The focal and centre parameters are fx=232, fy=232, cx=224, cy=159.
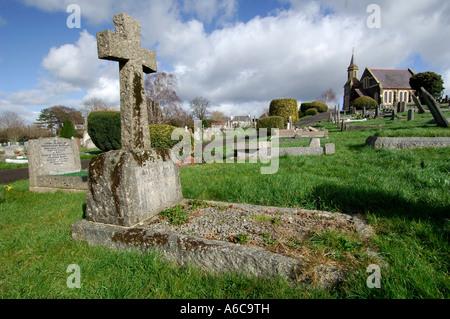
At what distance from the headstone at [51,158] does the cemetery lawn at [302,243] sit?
212 centimetres

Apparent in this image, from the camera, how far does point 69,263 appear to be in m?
2.35

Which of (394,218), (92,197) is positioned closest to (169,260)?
(92,197)

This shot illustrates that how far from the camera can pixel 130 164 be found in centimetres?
285

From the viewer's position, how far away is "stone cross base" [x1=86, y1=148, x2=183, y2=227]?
282cm

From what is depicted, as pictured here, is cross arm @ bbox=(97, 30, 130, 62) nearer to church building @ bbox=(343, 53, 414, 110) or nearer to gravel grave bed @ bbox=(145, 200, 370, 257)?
gravel grave bed @ bbox=(145, 200, 370, 257)

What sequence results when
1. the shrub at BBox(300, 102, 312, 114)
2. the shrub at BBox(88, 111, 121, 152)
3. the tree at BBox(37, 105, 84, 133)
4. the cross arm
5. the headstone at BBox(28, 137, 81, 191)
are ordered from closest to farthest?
the cross arm < the headstone at BBox(28, 137, 81, 191) < the shrub at BBox(88, 111, 121, 152) < the shrub at BBox(300, 102, 312, 114) < the tree at BBox(37, 105, 84, 133)

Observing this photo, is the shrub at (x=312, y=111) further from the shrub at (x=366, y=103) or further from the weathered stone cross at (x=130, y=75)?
the weathered stone cross at (x=130, y=75)

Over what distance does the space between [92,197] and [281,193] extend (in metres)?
2.85

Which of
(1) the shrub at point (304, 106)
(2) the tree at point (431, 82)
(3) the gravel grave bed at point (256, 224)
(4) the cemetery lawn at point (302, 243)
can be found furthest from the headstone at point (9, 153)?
(2) the tree at point (431, 82)

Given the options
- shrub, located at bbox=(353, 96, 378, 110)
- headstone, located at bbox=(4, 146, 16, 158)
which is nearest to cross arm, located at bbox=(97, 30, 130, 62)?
headstone, located at bbox=(4, 146, 16, 158)

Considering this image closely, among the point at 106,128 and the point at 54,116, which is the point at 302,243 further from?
the point at 54,116

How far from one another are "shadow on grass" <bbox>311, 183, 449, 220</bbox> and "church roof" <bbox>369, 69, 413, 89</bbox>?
205ft
